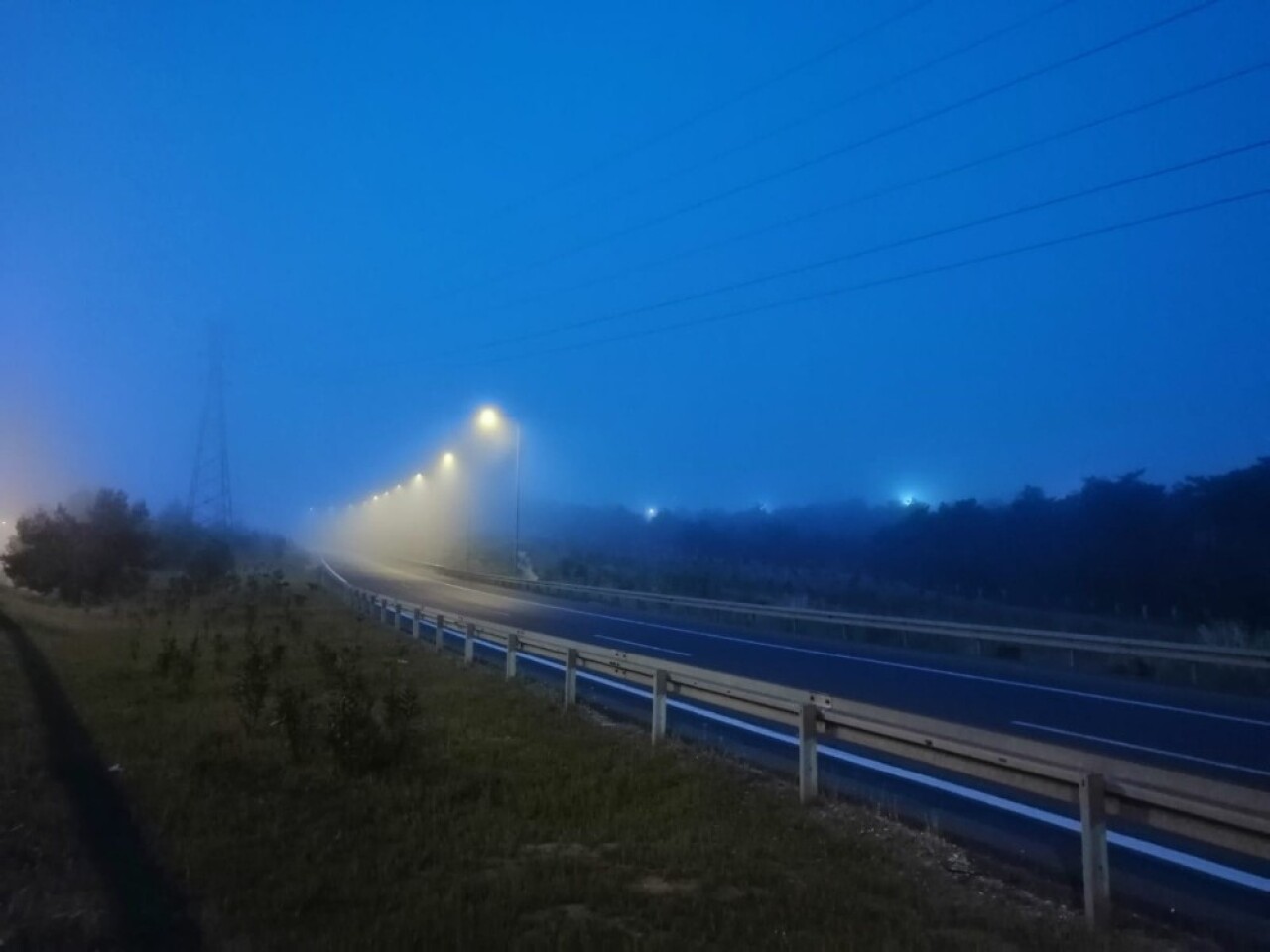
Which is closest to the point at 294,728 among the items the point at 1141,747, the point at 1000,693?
the point at 1141,747

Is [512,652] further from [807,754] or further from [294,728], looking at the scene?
[807,754]

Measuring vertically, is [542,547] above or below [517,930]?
above

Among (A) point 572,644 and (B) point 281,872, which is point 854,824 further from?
(A) point 572,644

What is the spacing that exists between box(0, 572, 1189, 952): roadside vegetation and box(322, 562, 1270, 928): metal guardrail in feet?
1.66

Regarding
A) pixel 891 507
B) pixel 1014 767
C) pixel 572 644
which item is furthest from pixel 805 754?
pixel 891 507

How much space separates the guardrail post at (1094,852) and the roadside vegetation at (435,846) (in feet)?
0.50

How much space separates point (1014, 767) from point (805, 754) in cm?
242

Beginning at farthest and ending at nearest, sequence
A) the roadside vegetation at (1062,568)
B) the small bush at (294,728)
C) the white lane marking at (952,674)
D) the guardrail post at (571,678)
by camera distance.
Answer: the roadside vegetation at (1062,568), the white lane marking at (952,674), the guardrail post at (571,678), the small bush at (294,728)

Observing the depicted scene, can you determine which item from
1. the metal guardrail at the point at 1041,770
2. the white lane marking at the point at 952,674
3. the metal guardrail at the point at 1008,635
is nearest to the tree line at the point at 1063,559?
the metal guardrail at the point at 1008,635

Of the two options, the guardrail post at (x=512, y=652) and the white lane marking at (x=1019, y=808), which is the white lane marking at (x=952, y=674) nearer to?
the white lane marking at (x=1019, y=808)

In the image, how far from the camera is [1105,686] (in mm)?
22438

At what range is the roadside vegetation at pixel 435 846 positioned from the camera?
22.1ft

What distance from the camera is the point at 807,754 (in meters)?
10.4

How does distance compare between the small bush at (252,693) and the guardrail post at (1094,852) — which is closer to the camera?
the guardrail post at (1094,852)
